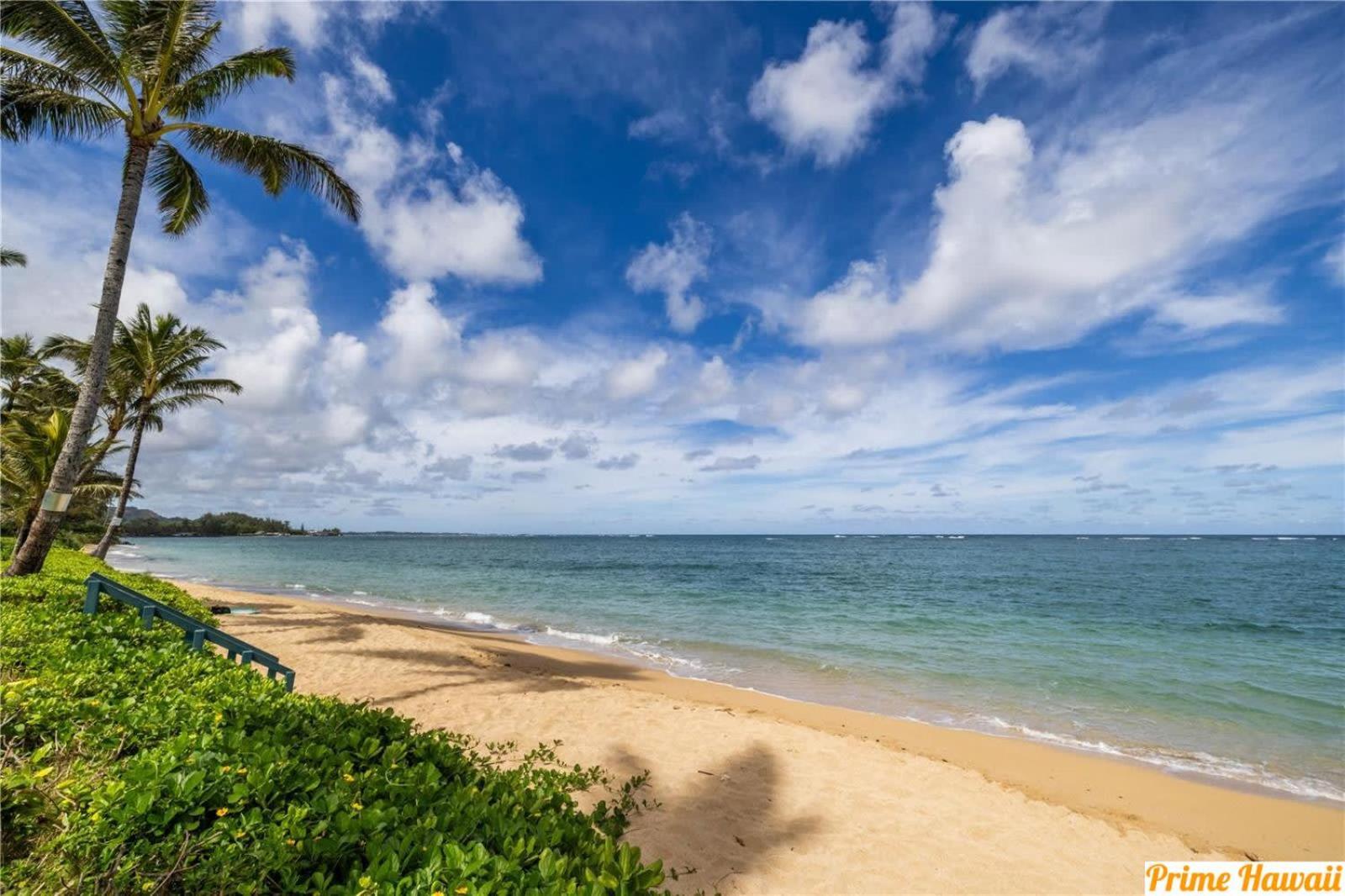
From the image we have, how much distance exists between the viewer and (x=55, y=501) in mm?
8609

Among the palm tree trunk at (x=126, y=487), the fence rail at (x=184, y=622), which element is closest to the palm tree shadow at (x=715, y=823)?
the fence rail at (x=184, y=622)

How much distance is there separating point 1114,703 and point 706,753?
9.73 metres

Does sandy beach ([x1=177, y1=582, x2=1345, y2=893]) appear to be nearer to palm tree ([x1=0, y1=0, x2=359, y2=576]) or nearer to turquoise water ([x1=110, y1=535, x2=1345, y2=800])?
turquoise water ([x1=110, y1=535, x2=1345, y2=800])

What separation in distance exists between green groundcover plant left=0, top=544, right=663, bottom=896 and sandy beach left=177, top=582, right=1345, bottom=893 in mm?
2803

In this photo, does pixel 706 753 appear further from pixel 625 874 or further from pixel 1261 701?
pixel 1261 701

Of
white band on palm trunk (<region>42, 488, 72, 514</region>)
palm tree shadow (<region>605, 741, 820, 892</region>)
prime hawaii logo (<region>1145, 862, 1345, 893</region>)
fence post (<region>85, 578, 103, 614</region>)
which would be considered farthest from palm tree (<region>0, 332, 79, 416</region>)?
prime hawaii logo (<region>1145, 862, 1345, 893</region>)

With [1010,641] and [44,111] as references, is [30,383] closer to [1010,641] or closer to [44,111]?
[44,111]

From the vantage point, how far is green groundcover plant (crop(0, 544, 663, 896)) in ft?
6.51

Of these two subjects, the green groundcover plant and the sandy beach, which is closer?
the green groundcover plant

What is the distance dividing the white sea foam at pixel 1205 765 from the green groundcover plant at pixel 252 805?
978 cm

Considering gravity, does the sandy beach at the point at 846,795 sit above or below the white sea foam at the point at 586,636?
above

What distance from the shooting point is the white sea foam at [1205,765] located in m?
8.15

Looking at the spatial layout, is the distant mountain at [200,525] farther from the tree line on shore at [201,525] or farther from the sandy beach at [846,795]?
the sandy beach at [846,795]

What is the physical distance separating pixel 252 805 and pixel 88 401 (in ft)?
33.4
